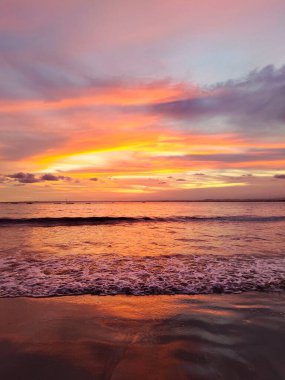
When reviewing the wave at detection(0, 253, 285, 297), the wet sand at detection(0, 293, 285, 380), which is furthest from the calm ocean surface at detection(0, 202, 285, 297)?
the wet sand at detection(0, 293, 285, 380)

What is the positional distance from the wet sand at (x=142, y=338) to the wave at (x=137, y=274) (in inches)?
25.4

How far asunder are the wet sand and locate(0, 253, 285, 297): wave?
64 centimetres

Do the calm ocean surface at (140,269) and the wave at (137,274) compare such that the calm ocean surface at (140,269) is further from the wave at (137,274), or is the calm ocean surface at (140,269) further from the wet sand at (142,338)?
the wet sand at (142,338)

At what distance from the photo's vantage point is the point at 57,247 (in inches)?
515

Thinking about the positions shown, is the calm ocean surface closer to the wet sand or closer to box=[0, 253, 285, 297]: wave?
box=[0, 253, 285, 297]: wave

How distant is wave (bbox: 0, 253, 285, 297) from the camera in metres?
6.48

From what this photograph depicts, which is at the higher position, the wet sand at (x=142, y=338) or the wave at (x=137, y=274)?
the wet sand at (x=142, y=338)

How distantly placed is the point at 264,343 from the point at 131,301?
2579 millimetres

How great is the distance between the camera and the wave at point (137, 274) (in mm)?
6477

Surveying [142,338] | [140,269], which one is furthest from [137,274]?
[142,338]

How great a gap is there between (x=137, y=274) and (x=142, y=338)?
3.90m

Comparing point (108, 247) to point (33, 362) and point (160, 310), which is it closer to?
point (160, 310)

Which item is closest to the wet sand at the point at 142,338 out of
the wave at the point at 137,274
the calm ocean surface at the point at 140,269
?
the wave at the point at 137,274

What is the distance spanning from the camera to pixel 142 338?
402cm
